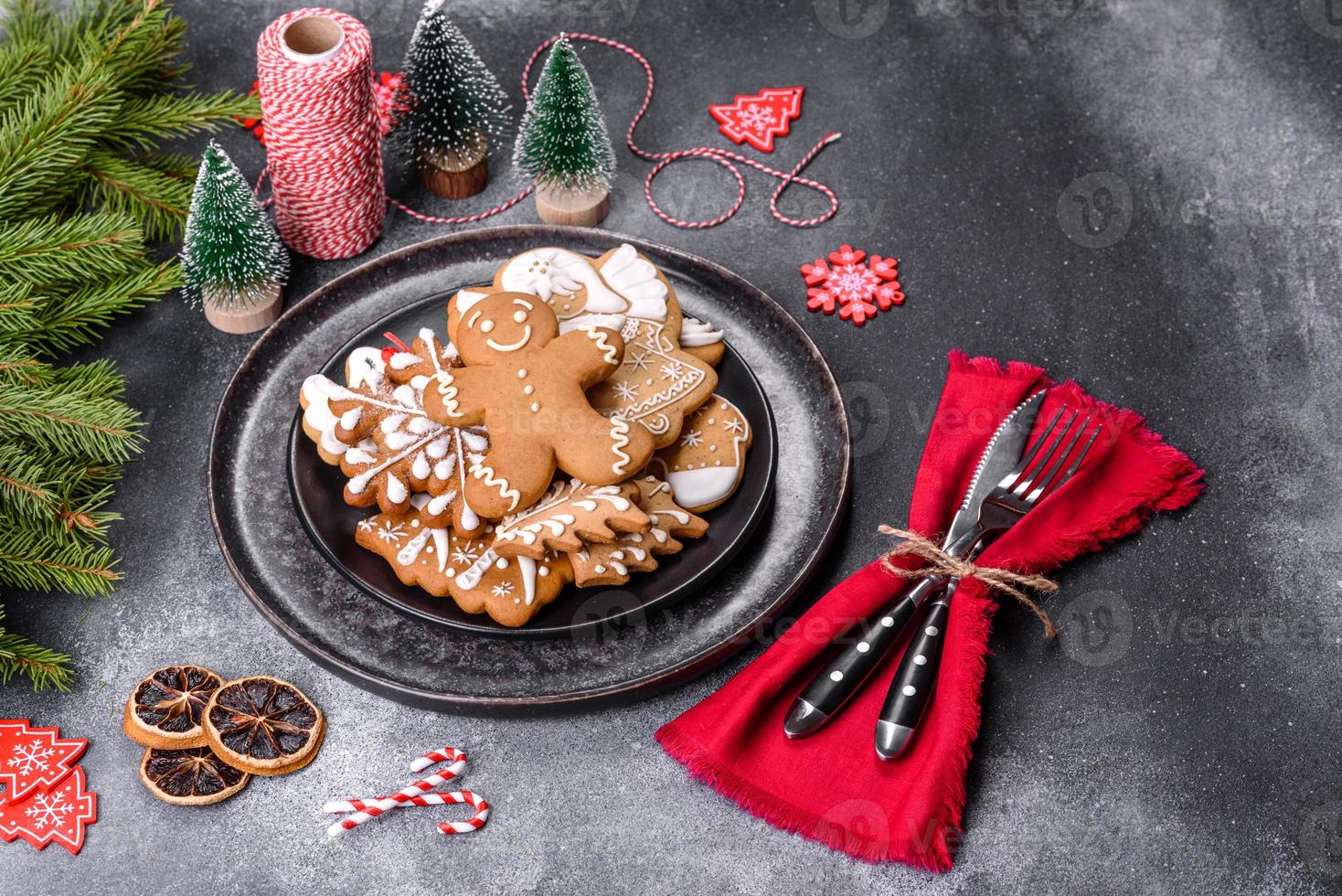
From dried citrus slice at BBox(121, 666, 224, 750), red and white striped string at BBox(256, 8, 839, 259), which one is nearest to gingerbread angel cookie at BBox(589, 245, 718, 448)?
red and white striped string at BBox(256, 8, 839, 259)

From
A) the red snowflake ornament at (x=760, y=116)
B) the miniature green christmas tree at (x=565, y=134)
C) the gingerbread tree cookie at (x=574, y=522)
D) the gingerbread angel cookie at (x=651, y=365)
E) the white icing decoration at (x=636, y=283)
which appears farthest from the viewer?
the red snowflake ornament at (x=760, y=116)

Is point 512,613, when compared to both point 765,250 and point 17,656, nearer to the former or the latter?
point 17,656

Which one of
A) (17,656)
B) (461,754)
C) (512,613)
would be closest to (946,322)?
(512,613)

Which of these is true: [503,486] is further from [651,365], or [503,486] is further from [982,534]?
[982,534]

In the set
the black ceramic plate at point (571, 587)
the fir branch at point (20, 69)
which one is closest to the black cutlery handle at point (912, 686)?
the black ceramic plate at point (571, 587)

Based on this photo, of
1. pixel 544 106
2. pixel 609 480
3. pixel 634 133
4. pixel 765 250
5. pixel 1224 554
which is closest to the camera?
pixel 609 480

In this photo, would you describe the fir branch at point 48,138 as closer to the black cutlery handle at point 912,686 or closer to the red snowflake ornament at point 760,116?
the red snowflake ornament at point 760,116

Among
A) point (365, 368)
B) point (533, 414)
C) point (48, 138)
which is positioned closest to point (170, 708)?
point (365, 368)

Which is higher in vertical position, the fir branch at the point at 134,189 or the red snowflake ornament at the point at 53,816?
the fir branch at the point at 134,189
